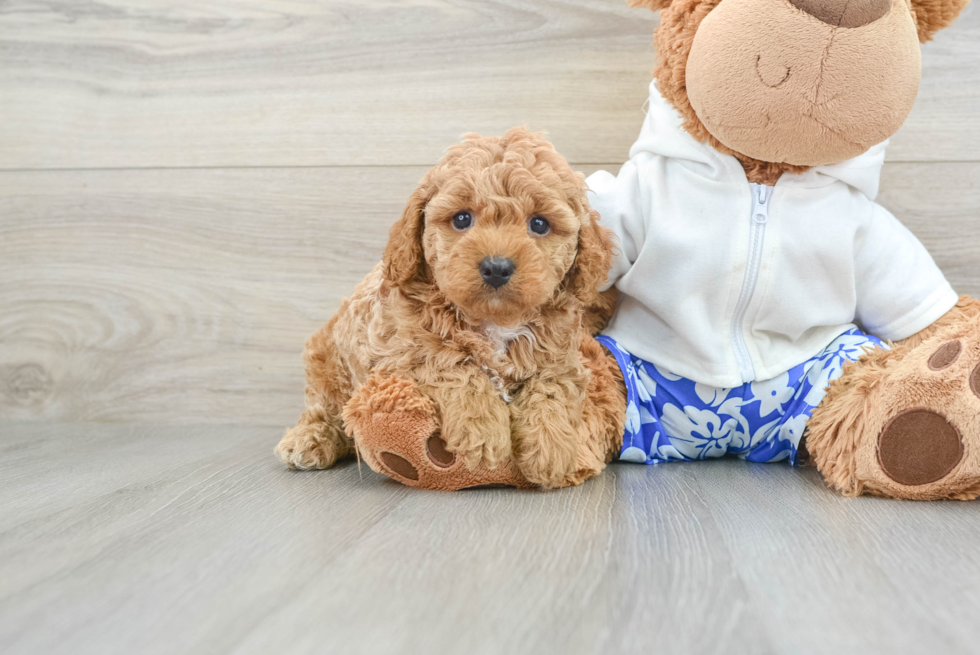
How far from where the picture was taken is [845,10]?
822 mm

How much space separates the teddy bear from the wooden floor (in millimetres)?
65

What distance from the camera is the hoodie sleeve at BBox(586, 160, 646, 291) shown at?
1.01 meters

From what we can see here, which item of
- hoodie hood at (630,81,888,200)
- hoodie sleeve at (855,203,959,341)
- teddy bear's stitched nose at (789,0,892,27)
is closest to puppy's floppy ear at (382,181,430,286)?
hoodie hood at (630,81,888,200)

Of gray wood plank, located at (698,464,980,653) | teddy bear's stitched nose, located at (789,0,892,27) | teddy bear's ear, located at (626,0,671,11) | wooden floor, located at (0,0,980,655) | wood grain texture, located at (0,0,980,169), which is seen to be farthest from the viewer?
wood grain texture, located at (0,0,980,169)

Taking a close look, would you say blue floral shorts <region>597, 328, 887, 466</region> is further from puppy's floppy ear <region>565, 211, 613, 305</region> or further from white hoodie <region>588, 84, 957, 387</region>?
puppy's floppy ear <region>565, 211, 613, 305</region>

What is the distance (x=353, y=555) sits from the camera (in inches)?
26.9

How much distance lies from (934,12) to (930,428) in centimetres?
49

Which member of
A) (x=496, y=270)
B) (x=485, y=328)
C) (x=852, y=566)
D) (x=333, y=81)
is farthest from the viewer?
(x=333, y=81)

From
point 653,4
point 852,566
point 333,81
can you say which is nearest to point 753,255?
point 653,4

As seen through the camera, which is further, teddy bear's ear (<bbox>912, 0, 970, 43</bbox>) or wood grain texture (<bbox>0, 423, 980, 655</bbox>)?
teddy bear's ear (<bbox>912, 0, 970, 43</bbox>)

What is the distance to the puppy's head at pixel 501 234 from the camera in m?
0.81

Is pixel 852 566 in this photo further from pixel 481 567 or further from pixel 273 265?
pixel 273 265

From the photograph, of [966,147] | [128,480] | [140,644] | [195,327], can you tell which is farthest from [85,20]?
[966,147]

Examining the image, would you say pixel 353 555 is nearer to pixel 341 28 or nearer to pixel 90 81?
pixel 341 28
